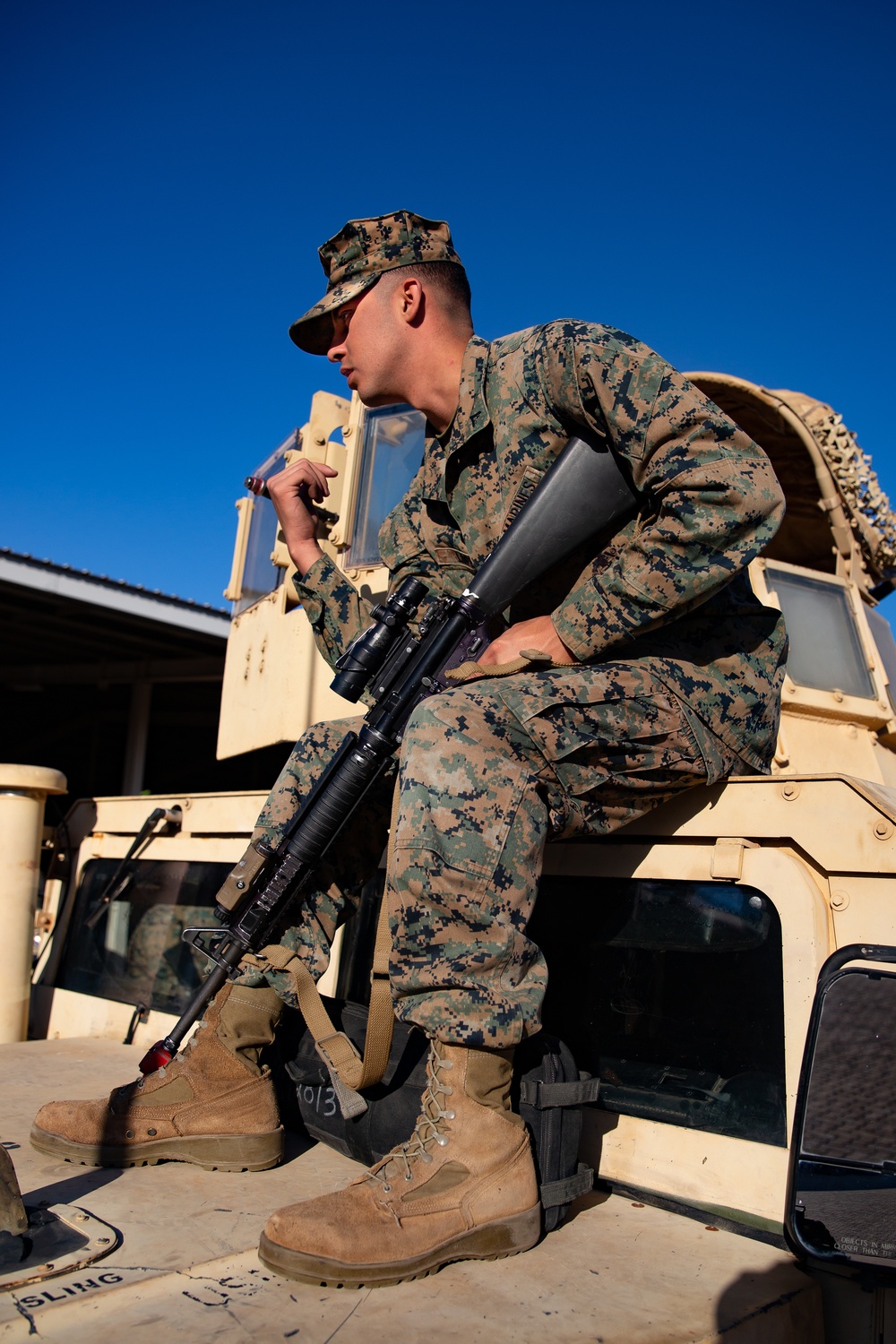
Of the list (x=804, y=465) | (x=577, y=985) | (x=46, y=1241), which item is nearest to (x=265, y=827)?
(x=577, y=985)

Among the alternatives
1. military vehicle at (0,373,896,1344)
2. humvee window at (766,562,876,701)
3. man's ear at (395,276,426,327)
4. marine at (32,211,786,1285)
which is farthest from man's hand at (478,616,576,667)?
humvee window at (766,562,876,701)

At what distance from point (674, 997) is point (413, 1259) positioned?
667 mm

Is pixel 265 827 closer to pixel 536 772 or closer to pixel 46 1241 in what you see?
pixel 536 772

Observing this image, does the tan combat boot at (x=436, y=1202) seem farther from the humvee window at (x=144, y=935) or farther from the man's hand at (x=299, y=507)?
the humvee window at (x=144, y=935)

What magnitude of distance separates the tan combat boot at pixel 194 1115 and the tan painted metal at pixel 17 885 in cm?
137

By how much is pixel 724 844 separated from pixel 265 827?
91cm

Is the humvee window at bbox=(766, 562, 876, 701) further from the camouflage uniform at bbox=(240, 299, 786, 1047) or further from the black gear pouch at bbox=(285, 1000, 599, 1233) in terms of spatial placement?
the black gear pouch at bbox=(285, 1000, 599, 1233)

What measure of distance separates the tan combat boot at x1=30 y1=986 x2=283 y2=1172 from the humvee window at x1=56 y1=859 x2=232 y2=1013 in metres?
0.93

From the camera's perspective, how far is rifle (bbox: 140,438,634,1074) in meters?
1.84

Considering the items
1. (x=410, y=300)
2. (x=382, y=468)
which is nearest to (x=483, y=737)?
(x=410, y=300)

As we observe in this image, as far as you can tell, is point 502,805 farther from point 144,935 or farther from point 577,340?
point 144,935

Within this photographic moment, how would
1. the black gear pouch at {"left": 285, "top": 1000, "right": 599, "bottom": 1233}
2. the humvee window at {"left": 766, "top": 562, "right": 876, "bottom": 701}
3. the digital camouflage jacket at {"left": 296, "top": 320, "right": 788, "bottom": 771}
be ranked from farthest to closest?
1. the humvee window at {"left": 766, "top": 562, "right": 876, "bottom": 701}
2. the digital camouflage jacket at {"left": 296, "top": 320, "right": 788, "bottom": 771}
3. the black gear pouch at {"left": 285, "top": 1000, "right": 599, "bottom": 1233}

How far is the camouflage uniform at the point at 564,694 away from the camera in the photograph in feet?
4.95

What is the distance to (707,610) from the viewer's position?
1.89 meters
